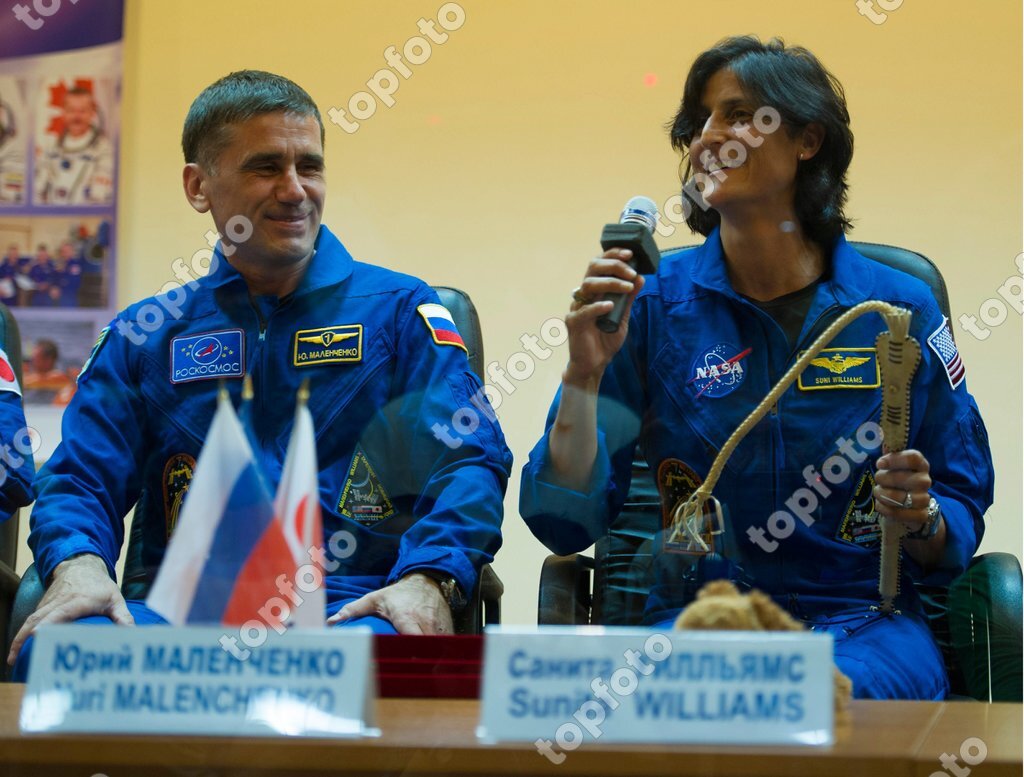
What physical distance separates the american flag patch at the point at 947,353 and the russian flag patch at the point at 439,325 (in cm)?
62

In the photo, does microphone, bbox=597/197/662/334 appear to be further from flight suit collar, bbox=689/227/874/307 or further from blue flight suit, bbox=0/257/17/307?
blue flight suit, bbox=0/257/17/307

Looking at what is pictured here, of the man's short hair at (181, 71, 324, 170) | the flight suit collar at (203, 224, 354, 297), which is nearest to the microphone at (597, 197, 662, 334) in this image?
the flight suit collar at (203, 224, 354, 297)

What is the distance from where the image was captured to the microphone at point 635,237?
1.27 m

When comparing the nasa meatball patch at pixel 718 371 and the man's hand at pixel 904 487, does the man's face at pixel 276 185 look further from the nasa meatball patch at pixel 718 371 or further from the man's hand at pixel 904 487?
the man's hand at pixel 904 487

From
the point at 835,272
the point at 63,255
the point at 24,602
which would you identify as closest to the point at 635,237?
the point at 835,272

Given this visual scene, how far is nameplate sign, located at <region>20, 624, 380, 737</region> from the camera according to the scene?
33.3 inches

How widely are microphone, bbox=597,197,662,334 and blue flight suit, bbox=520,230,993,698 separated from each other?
159mm

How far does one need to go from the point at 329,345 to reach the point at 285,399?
0.13 m

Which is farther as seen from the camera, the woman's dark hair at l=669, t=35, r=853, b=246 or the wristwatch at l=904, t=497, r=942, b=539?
the woman's dark hair at l=669, t=35, r=853, b=246

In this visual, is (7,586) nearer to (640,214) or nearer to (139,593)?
(139,593)

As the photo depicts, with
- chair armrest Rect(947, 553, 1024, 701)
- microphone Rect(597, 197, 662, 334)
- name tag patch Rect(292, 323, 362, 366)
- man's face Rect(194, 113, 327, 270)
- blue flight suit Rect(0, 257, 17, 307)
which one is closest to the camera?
microphone Rect(597, 197, 662, 334)

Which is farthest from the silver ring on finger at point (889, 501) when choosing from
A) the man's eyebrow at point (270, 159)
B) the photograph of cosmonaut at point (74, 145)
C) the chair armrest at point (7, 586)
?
the photograph of cosmonaut at point (74, 145)

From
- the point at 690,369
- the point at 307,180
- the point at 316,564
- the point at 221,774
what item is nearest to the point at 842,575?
the point at 690,369

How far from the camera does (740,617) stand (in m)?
0.90
